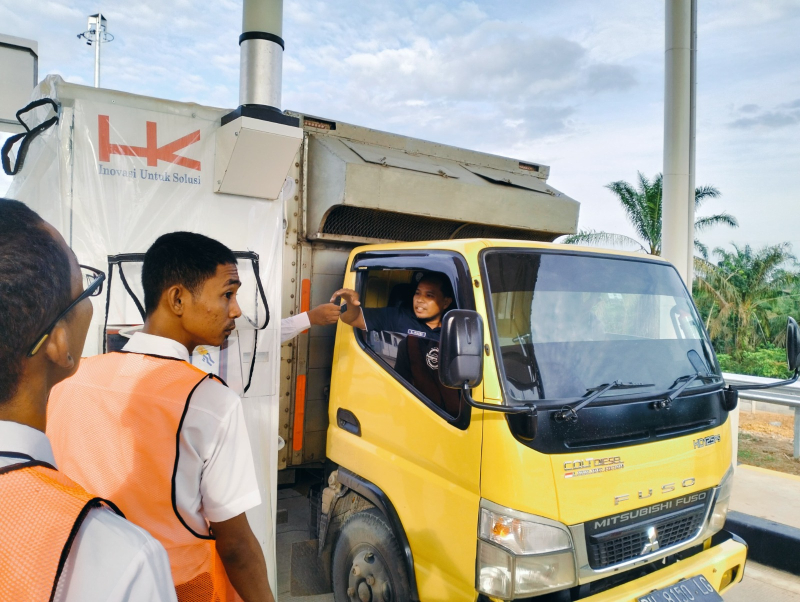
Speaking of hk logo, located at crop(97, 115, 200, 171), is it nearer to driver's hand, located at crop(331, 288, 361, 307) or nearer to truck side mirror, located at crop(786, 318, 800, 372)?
driver's hand, located at crop(331, 288, 361, 307)

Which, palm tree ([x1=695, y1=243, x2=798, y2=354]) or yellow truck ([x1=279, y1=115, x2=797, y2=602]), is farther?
palm tree ([x1=695, y1=243, x2=798, y2=354])

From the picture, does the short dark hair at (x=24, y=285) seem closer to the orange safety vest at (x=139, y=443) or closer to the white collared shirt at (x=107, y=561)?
the white collared shirt at (x=107, y=561)

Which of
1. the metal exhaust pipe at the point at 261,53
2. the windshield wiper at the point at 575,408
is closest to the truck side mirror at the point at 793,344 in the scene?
the windshield wiper at the point at 575,408

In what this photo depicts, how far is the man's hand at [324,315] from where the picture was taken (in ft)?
11.1

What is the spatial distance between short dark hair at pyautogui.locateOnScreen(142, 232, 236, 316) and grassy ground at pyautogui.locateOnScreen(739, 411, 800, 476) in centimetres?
806

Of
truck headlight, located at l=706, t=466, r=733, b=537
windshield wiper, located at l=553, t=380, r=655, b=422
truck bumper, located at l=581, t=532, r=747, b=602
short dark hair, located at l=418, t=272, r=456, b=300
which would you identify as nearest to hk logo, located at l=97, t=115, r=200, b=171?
short dark hair, located at l=418, t=272, r=456, b=300

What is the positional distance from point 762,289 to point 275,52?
82.7 ft

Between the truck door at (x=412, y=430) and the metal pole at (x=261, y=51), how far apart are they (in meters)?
1.13

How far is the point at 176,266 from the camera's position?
1790mm

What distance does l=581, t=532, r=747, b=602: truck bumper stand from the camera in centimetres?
228

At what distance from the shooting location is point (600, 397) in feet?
7.77

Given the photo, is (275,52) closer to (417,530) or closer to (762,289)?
(417,530)

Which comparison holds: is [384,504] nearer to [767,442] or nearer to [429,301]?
[429,301]

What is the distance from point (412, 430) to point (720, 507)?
1.61 meters
